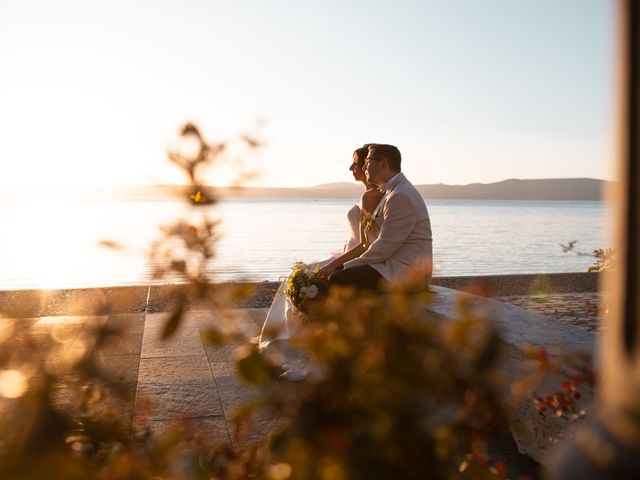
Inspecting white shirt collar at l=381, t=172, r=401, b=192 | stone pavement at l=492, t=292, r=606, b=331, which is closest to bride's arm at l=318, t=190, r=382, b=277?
white shirt collar at l=381, t=172, r=401, b=192

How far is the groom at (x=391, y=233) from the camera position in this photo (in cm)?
624

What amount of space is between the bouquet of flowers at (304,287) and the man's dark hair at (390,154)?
1.17 m

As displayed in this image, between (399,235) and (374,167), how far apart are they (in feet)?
2.15

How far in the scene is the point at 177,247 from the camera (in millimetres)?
1096

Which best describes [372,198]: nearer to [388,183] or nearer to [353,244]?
[353,244]

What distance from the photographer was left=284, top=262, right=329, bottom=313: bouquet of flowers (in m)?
6.45

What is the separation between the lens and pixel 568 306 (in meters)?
9.17

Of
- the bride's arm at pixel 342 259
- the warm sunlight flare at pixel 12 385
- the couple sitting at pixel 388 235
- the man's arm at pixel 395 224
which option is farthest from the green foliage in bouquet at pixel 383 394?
the bride's arm at pixel 342 259

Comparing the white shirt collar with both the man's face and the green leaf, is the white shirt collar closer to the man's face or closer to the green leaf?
the man's face

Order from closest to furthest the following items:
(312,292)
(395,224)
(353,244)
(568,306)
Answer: (395,224) → (312,292) → (353,244) → (568,306)

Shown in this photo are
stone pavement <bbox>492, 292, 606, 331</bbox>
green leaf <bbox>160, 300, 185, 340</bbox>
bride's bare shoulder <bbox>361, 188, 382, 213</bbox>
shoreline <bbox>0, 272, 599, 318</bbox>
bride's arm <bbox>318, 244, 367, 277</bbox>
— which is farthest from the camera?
shoreline <bbox>0, 272, 599, 318</bbox>

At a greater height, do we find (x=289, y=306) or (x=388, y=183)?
(x=388, y=183)

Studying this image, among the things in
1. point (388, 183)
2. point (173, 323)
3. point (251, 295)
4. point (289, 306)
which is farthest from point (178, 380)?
point (173, 323)

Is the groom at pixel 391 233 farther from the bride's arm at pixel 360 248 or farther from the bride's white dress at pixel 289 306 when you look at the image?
the bride's white dress at pixel 289 306
